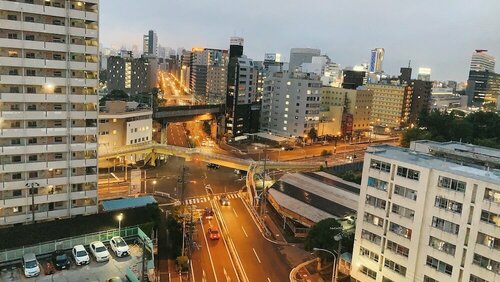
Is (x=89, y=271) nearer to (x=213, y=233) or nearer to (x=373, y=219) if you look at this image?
(x=213, y=233)

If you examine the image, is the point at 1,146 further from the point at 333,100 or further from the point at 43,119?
the point at 333,100

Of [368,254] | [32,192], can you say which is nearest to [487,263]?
[368,254]

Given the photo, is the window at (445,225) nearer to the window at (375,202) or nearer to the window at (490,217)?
the window at (490,217)

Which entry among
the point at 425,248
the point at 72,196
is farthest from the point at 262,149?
the point at 425,248

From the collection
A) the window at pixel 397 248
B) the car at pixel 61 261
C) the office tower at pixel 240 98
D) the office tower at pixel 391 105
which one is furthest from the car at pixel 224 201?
the office tower at pixel 391 105

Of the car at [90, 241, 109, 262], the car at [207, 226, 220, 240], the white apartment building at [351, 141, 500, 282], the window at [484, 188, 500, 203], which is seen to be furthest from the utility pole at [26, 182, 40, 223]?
the window at [484, 188, 500, 203]

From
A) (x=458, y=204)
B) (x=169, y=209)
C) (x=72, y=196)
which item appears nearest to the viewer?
(x=458, y=204)
